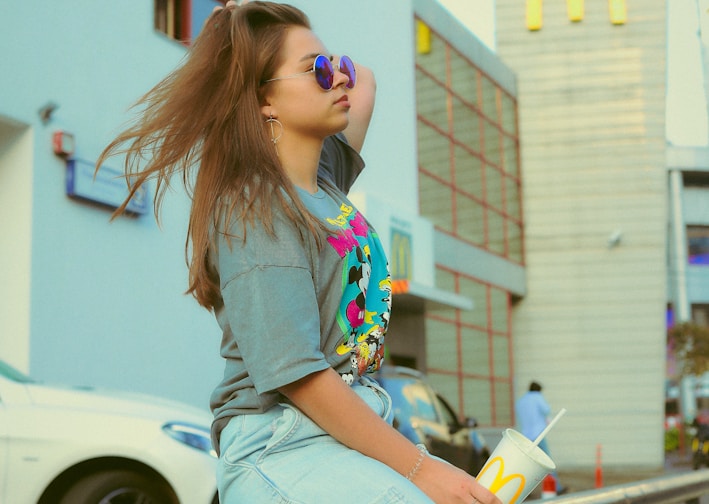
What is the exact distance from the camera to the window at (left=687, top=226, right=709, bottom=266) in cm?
4525

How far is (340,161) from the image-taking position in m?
2.28

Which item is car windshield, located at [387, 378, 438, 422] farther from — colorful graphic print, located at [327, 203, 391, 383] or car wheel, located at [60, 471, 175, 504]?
colorful graphic print, located at [327, 203, 391, 383]

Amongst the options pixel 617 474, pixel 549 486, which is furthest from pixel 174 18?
pixel 617 474

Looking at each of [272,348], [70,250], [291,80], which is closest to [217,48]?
[291,80]

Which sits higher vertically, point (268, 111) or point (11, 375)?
point (268, 111)

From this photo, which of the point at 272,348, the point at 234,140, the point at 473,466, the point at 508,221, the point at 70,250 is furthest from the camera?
the point at 508,221

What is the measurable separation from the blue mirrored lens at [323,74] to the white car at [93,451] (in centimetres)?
397

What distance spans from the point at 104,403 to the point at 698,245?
141ft

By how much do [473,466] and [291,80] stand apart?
10493 mm

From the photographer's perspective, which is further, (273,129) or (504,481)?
(273,129)

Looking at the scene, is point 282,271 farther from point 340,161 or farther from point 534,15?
point 534,15

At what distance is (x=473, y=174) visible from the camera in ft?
86.9

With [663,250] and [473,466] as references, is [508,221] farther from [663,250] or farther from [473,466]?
[473,466]

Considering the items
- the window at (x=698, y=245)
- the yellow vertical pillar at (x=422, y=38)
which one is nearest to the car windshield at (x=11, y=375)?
the yellow vertical pillar at (x=422, y=38)
